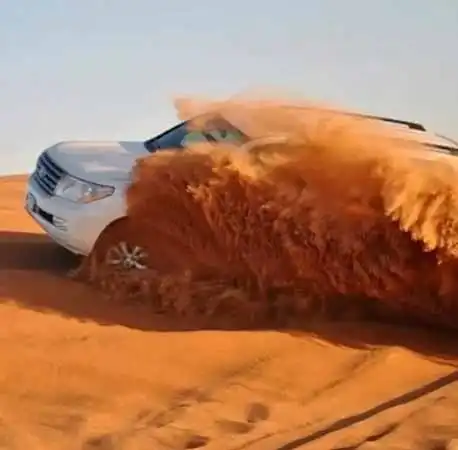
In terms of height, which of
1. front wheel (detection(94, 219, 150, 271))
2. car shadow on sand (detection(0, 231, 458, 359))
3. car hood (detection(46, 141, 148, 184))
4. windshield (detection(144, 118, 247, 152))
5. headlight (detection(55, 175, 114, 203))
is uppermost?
windshield (detection(144, 118, 247, 152))

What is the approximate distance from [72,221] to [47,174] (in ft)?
2.54

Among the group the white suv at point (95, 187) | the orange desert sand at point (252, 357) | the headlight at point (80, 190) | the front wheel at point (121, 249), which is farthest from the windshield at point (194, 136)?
the front wheel at point (121, 249)

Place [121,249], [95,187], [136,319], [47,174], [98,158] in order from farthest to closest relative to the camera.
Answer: [47,174], [98,158], [95,187], [121,249], [136,319]

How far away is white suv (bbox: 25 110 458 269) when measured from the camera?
7.86 m

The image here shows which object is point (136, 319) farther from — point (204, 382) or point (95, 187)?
point (95, 187)

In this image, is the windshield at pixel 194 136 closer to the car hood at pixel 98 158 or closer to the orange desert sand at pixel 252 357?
the car hood at pixel 98 158

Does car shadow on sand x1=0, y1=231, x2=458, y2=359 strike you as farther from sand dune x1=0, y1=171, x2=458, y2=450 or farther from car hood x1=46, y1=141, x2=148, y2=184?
car hood x1=46, y1=141, x2=148, y2=184

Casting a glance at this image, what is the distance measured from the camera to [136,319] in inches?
267

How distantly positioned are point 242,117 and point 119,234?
1569 millimetres

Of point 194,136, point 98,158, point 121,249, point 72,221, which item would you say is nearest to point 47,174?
point 98,158

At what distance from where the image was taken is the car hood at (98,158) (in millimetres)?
8086

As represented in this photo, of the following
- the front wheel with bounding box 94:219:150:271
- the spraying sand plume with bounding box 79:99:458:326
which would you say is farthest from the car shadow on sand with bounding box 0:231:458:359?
the front wheel with bounding box 94:219:150:271

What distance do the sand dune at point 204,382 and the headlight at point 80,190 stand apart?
96 centimetres

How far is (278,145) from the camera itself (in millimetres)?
7305
